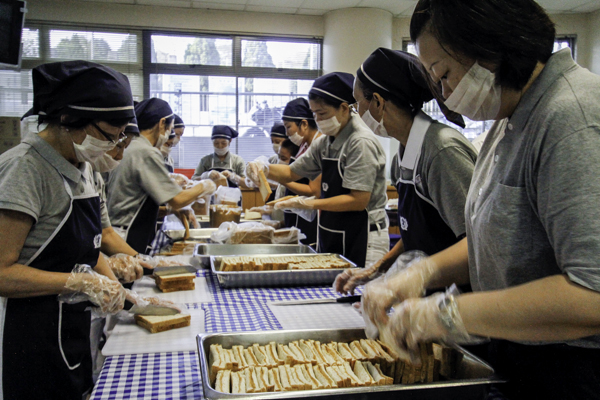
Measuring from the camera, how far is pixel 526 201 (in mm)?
939

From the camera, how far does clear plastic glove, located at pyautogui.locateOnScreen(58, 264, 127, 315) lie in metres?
1.52

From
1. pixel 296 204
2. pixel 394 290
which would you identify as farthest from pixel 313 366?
pixel 296 204

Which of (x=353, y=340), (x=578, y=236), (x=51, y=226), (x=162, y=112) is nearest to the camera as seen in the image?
(x=578, y=236)

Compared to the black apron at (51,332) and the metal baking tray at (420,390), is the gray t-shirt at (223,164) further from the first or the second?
the metal baking tray at (420,390)

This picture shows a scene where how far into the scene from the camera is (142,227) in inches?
119

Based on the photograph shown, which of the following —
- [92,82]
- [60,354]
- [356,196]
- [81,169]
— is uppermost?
[92,82]

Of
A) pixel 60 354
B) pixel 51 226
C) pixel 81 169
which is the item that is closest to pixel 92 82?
pixel 81 169

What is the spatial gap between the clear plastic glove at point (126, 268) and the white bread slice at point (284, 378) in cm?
113

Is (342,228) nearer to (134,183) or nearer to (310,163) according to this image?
(310,163)

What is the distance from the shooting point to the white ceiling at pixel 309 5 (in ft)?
23.6

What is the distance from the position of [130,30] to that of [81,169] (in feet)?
21.6

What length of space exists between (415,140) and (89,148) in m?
1.23

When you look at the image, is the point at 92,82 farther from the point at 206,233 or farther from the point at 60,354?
the point at 206,233

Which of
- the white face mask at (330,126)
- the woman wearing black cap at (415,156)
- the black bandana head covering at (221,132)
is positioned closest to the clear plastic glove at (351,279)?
the woman wearing black cap at (415,156)
